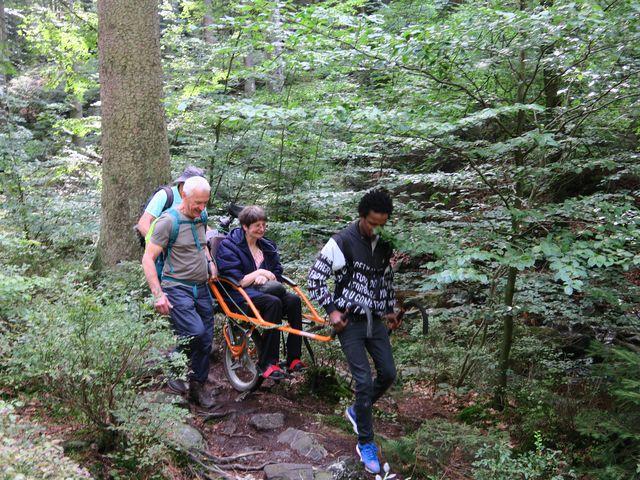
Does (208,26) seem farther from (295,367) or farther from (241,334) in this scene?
(295,367)

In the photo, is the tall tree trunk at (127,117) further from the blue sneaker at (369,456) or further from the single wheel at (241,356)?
the blue sneaker at (369,456)

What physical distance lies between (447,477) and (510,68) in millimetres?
4036

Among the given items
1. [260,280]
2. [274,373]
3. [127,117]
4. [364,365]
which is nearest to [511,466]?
[364,365]

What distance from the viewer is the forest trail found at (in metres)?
4.23

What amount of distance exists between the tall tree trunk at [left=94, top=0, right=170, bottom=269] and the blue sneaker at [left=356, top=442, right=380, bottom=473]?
154 inches

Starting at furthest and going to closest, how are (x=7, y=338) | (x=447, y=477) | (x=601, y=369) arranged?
(x=601, y=369) < (x=447, y=477) < (x=7, y=338)

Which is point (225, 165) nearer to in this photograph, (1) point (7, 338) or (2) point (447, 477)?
(1) point (7, 338)

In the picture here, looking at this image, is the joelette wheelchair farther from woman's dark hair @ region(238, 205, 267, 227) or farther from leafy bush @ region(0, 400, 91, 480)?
leafy bush @ region(0, 400, 91, 480)

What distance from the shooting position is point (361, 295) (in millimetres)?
4117

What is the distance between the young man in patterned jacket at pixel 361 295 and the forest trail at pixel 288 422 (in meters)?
0.51

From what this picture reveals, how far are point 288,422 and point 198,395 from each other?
922 millimetres

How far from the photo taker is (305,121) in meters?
4.82

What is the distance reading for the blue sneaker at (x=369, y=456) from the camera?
3941 millimetres

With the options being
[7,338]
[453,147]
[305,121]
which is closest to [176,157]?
[305,121]
